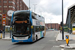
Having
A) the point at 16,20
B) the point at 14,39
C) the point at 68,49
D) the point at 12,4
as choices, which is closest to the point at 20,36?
the point at 14,39

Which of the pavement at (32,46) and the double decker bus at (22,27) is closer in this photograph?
the pavement at (32,46)

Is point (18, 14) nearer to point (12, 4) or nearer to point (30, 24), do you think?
point (30, 24)

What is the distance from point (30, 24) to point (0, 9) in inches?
2627

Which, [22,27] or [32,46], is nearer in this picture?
[32,46]

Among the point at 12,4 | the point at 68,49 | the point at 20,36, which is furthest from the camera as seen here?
the point at 12,4

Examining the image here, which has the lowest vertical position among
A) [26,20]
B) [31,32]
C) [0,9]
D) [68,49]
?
[68,49]

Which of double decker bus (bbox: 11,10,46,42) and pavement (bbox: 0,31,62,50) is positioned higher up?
double decker bus (bbox: 11,10,46,42)

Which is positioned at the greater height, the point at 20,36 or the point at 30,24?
the point at 30,24

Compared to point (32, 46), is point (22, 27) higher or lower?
higher

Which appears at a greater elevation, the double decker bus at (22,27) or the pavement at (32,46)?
the double decker bus at (22,27)

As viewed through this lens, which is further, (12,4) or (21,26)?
(12,4)

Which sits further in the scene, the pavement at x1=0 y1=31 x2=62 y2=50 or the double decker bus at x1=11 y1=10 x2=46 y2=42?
the double decker bus at x1=11 y1=10 x2=46 y2=42

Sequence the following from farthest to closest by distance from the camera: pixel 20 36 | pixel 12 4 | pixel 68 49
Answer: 1. pixel 12 4
2. pixel 20 36
3. pixel 68 49

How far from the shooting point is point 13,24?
15695 mm
